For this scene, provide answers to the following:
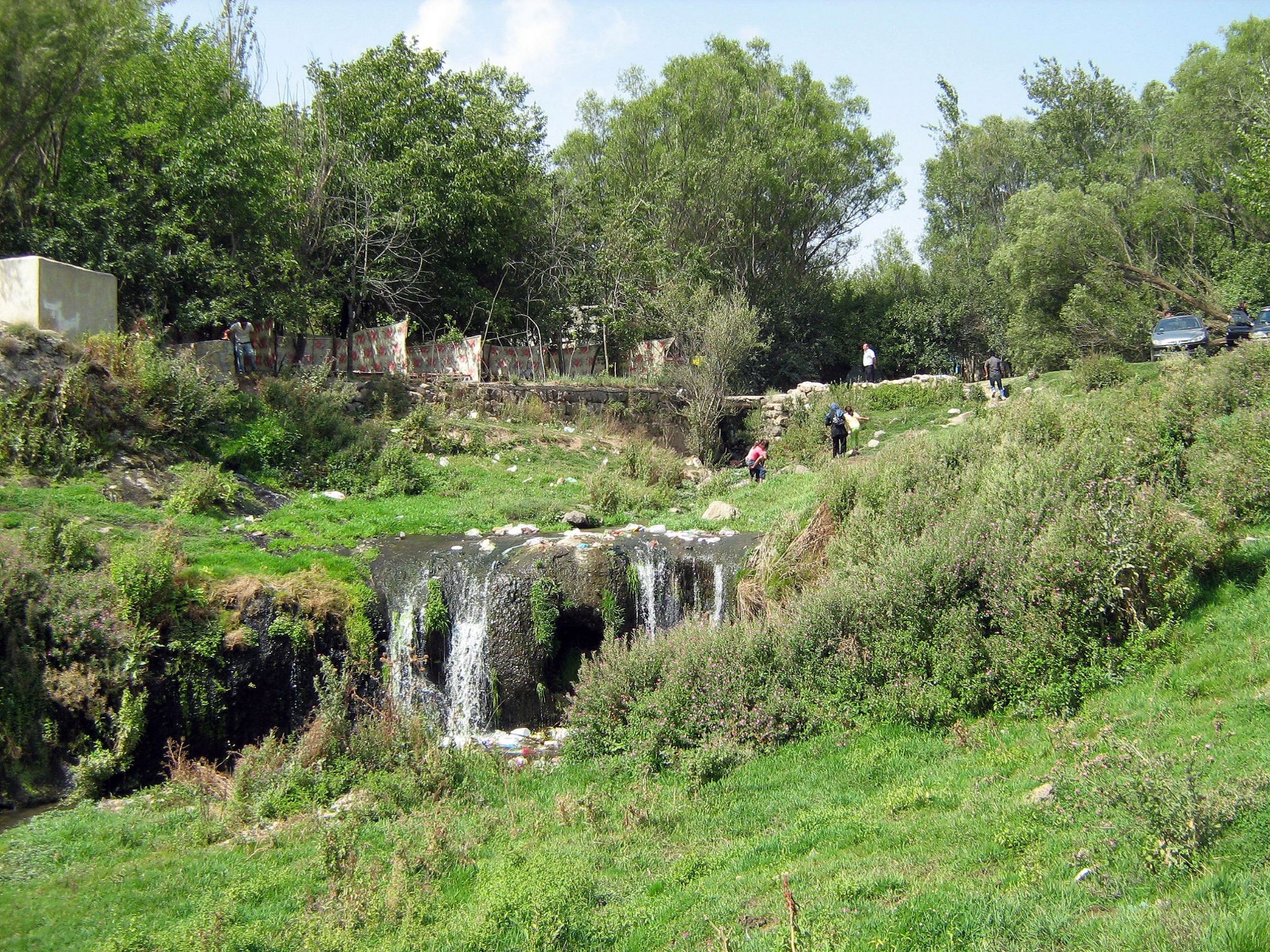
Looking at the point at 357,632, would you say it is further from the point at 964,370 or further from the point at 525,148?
the point at 964,370

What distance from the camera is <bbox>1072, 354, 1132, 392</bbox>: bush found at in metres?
22.2

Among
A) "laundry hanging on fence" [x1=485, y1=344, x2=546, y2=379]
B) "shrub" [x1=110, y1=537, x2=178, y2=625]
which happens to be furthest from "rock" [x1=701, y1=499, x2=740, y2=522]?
"laundry hanging on fence" [x1=485, y1=344, x2=546, y2=379]

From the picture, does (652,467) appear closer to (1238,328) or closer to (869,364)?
(869,364)

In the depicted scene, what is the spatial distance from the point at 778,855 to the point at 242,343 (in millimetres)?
17893

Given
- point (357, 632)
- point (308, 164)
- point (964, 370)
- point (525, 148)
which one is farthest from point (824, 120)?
point (357, 632)

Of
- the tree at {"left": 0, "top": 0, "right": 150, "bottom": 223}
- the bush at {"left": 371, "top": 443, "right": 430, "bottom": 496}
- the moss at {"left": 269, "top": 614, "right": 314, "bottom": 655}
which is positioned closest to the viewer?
the moss at {"left": 269, "top": 614, "right": 314, "bottom": 655}

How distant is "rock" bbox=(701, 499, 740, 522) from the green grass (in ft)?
25.0

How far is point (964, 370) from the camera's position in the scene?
126 feet

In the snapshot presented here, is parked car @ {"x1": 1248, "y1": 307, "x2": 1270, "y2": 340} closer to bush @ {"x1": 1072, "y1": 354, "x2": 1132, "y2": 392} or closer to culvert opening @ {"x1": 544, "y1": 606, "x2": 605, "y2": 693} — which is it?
bush @ {"x1": 1072, "y1": 354, "x2": 1132, "y2": 392}

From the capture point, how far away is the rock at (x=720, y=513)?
17.0m

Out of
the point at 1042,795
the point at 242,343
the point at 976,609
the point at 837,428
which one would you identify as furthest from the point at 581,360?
the point at 1042,795

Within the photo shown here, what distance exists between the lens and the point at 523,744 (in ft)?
39.2

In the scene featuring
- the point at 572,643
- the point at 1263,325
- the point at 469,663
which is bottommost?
the point at 469,663

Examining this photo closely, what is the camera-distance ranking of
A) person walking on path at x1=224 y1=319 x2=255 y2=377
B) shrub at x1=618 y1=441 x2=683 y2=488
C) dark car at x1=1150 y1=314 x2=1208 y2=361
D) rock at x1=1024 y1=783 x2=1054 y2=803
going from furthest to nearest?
1. dark car at x1=1150 y1=314 x2=1208 y2=361
2. person walking on path at x1=224 y1=319 x2=255 y2=377
3. shrub at x1=618 y1=441 x2=683 y2=488
4. rock at x1=1024 y1=783 x2=1054 y2=803
